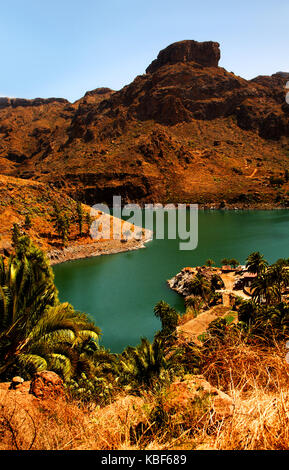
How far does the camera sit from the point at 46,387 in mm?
4500

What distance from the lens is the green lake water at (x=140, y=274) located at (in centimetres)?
2580

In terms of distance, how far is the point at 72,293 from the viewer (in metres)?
34.1

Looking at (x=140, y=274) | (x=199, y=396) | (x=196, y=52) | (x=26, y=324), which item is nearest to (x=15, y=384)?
(x=26, y=324)

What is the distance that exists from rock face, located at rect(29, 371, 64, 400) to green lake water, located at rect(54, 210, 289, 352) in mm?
17438

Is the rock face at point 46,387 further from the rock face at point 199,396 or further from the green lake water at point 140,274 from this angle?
the green lake water at point 140,274

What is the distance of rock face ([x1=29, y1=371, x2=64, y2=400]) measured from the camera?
14.5 ft

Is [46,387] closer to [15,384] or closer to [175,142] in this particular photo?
[15,384]

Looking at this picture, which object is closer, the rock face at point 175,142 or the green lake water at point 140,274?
the green lake water at point 140,274

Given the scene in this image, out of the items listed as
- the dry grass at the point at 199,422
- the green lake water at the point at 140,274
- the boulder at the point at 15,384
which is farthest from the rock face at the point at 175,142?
the dry grass at the point at 199,422

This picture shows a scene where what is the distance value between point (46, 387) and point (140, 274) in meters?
36.1

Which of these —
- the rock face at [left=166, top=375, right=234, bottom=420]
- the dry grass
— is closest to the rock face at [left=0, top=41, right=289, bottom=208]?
the dry grass

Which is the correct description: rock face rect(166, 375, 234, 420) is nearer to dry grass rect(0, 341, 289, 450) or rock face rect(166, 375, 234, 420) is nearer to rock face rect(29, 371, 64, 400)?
dry grass rect(0, 341, 289, 450)

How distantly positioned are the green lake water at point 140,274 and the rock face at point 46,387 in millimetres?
17438

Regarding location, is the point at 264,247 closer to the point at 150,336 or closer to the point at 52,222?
the point at 150,336
